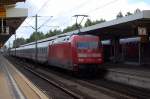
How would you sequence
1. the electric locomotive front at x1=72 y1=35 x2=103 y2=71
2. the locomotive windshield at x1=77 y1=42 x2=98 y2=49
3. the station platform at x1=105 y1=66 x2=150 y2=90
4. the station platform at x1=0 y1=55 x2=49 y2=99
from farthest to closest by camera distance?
the locomotive windshield at x1=77 y1=42 x2=98 y2=49 < the electric locomotive front at x1=72 y1=35 x2=103 y2=71 < the station platform at x1=105 y1=66 x2=150 y2=90 < the station platform at x1=0 y1=55 x2=49 y2=99

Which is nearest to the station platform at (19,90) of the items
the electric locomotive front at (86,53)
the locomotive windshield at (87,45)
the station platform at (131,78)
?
the electric locomotive front at (86,53)

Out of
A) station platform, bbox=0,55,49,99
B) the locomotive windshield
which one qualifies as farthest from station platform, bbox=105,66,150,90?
station platform, bbox=0,55,49,99

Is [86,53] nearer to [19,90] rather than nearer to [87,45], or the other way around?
[87,45]

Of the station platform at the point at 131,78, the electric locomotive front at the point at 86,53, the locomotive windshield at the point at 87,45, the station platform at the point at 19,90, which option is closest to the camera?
the station platform at the point at 19,90

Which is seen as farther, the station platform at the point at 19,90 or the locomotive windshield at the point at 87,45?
the locomotive windshield at the point at 87,45

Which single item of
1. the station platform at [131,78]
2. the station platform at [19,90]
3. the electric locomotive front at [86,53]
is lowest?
the station platform at [19,90]

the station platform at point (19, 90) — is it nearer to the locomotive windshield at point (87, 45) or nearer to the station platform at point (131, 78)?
the locomotive windshield at point (87, 45)

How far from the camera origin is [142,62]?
4019cm

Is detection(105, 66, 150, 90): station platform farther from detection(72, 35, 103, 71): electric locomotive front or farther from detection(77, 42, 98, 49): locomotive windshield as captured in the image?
detection(77, 42, 98, 49): locomotive windshield

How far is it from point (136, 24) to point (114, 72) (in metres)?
6.55

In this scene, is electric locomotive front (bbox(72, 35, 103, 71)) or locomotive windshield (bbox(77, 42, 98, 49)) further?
locomotive windshield (bbox(77, 42, 98, 49))

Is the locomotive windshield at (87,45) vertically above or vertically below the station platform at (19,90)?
above

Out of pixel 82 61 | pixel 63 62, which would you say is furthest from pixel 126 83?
pixel 63 62

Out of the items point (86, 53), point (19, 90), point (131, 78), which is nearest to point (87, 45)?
point (86, 53)
